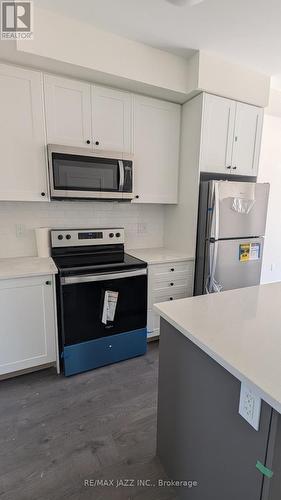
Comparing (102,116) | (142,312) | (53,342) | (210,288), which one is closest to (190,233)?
(210,288)

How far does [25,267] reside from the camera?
199 centimetres

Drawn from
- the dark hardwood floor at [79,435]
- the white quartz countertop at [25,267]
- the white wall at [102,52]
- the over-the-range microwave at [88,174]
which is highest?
the white wall at [102,52]

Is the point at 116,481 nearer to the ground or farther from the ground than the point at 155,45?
nearer to the ground

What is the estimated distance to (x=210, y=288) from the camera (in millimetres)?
2447

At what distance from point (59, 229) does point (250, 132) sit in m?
2.19

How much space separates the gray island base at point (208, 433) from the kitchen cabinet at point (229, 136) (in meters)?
1.87

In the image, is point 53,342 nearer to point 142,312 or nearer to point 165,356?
point 142,312

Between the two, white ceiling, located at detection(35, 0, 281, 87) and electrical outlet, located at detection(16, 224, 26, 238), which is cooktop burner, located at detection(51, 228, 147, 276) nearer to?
electrical outlet, located at detection(16, 224, 26, 238)

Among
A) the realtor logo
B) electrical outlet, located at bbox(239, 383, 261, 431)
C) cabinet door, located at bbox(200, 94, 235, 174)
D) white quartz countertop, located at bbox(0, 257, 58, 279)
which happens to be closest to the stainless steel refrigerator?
cabinet door, located at bbox(200, 94, 235, 174)

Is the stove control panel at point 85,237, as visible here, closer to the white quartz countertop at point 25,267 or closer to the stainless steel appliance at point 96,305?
the stainless steel appliance at point 96,305

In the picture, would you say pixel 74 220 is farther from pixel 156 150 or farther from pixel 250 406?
pixel 250 406

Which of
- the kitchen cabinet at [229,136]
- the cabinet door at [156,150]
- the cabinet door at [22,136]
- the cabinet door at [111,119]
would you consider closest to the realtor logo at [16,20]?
the cabinet door at [22,136]

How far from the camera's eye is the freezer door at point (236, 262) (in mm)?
2402

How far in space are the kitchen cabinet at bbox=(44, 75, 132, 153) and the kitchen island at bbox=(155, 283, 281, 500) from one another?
1688mm
